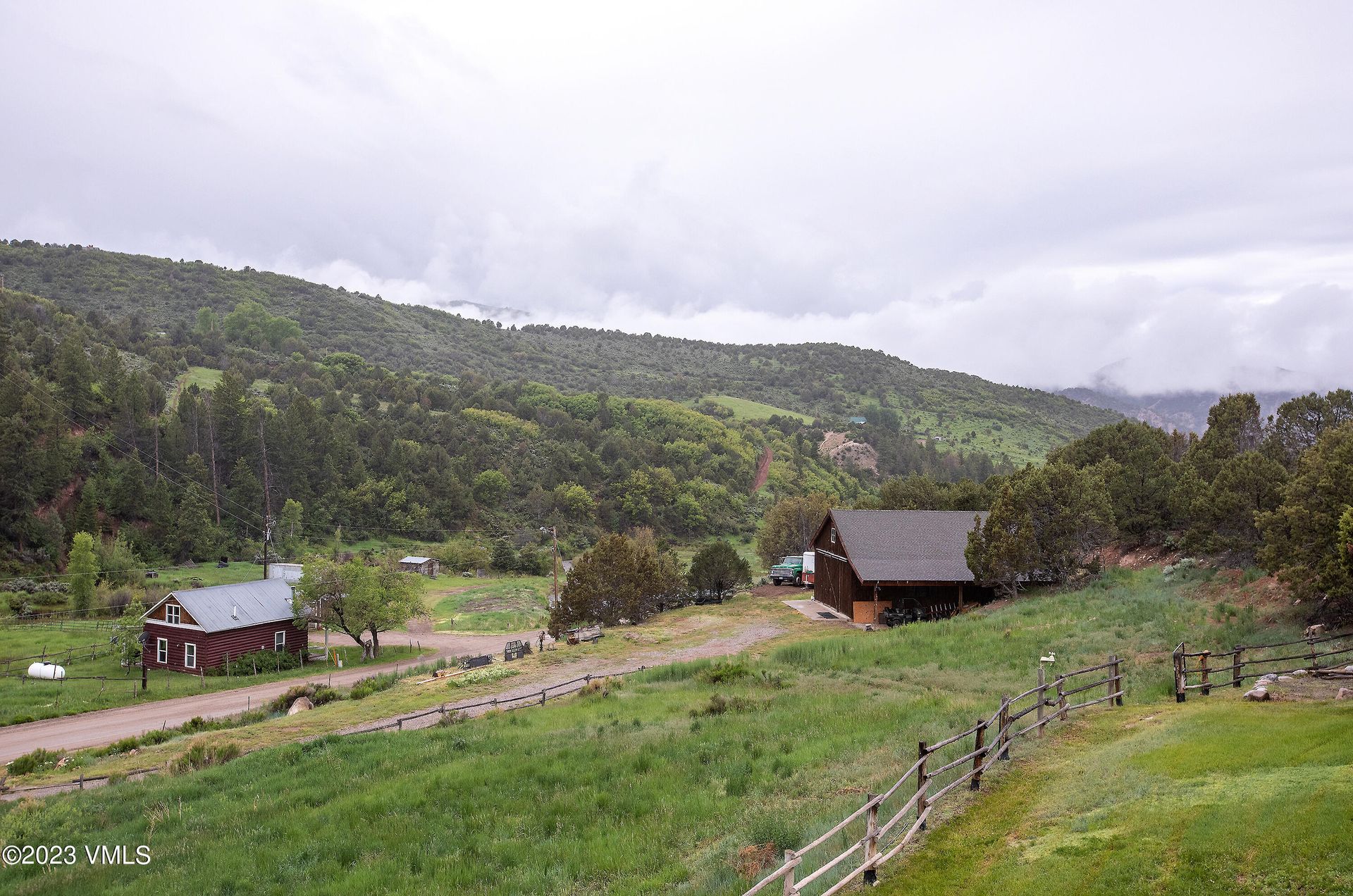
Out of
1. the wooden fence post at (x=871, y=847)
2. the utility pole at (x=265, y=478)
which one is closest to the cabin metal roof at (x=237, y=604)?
the wooden fence post at (x=871, y=847)

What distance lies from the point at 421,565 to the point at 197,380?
62.7 m

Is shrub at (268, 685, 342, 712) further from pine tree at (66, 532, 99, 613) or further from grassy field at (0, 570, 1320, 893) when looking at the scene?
pine tree at (66, 532, 99, 613)

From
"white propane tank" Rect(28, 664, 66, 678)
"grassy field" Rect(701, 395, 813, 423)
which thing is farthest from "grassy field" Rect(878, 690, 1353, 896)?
"grassy field" Rect(701, 395, 813, 423)

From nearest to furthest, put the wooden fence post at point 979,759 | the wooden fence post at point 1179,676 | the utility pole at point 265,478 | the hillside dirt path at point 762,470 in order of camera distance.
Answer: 1. the wooden fence post at point 979,759
2. the wooden fence post at point 1179,676
3. the utility pole at point 265,478
4. the hillside dirt path at point 762,470

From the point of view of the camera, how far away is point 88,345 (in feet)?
313

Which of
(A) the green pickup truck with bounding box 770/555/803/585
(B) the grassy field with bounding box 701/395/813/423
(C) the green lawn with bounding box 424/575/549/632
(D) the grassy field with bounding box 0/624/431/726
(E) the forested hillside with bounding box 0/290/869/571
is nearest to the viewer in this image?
(D) the grassy field with bounding box 0/624/431/726

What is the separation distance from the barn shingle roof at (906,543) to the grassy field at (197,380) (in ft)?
293

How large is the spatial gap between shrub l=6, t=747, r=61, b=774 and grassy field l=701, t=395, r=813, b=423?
143385mm

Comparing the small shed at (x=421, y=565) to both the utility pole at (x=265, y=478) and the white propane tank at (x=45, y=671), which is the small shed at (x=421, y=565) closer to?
the utility pole at (x=265, y=478)

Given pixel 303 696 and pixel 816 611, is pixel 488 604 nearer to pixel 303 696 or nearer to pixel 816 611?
pixel 816 611

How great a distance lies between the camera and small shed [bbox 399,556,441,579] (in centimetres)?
7431

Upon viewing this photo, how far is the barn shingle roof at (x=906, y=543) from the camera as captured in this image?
38.0 m

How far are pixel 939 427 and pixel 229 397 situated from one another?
488 ft

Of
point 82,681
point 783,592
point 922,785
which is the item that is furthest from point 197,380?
point 922,785
